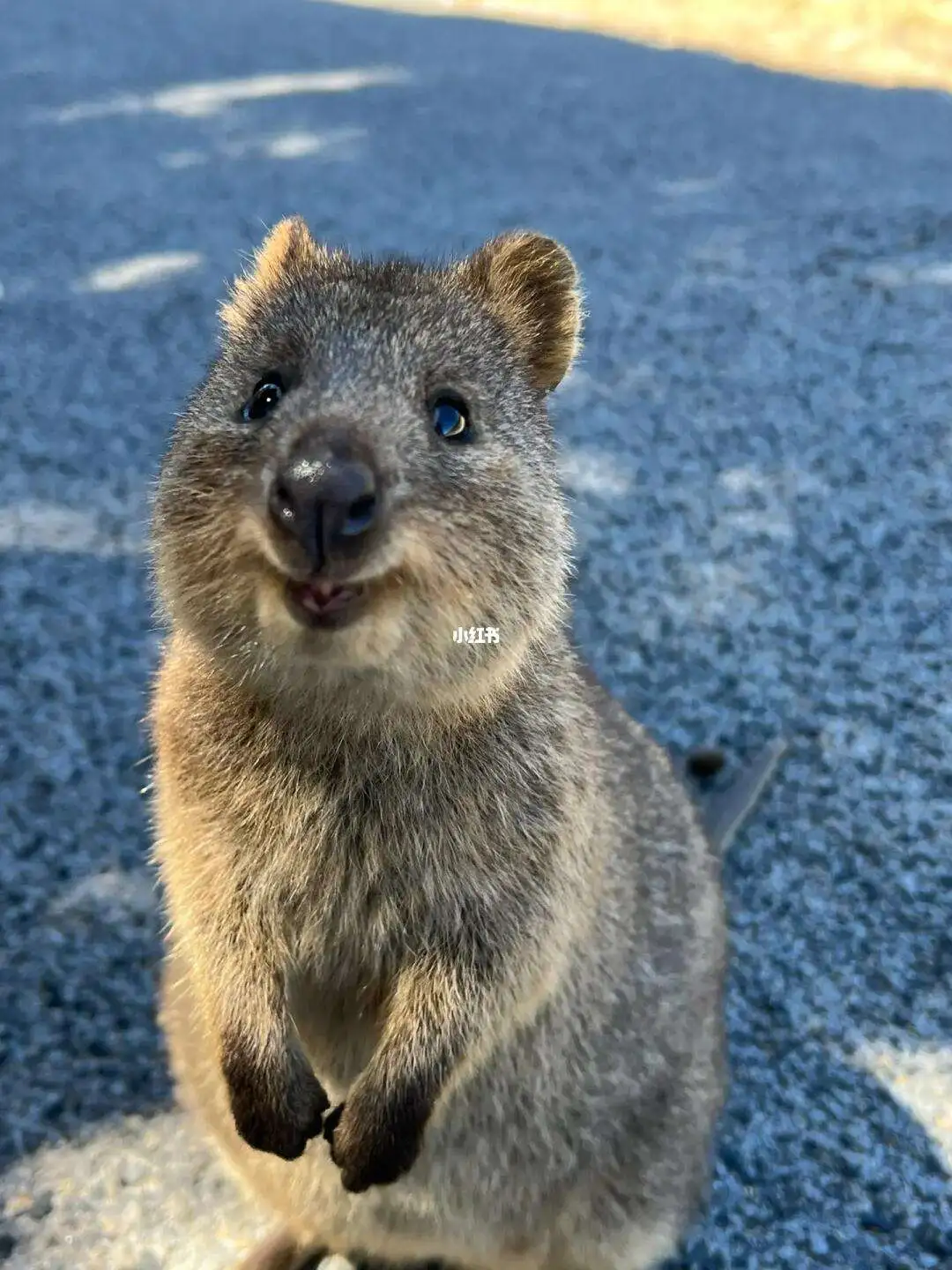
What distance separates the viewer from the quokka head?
1.43 meters

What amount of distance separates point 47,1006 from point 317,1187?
97 cm

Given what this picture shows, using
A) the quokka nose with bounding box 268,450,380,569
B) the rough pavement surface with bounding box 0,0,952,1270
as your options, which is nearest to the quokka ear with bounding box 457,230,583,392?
the quokka nose with bounding box 268,450,380,569

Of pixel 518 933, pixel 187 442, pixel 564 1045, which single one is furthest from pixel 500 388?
pixel 564 1045

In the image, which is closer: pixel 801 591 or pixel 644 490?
pixel 801 591

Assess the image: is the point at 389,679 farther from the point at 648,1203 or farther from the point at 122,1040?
the point at 122,1040

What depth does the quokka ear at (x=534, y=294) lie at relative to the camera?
6.85 ft

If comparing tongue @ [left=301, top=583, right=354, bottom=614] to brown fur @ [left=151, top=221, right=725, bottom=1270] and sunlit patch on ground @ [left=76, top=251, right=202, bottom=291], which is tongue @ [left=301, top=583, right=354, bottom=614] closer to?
brown fur @ [left=151, top=221, right=725, bottom=1270]

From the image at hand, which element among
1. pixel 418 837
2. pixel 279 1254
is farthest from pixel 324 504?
pixel 279 1254

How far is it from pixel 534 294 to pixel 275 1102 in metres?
1.53

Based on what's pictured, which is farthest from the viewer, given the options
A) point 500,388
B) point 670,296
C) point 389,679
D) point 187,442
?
point 670,296

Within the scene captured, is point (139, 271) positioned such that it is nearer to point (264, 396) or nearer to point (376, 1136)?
point (264, 396)

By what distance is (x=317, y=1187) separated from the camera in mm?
2172

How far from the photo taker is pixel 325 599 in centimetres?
144

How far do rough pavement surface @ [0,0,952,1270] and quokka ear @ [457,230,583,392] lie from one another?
1.83 meters
